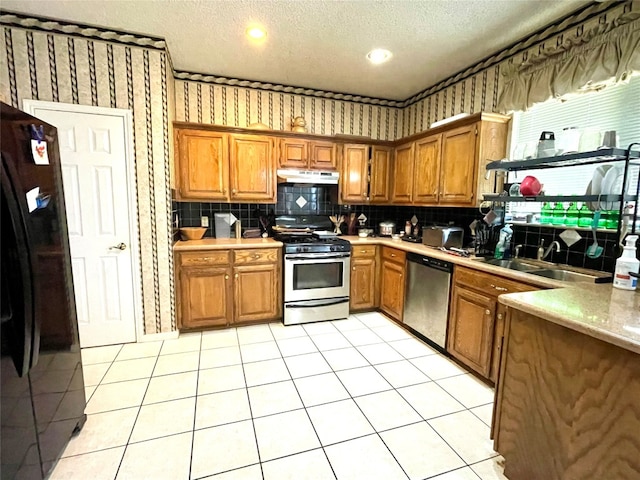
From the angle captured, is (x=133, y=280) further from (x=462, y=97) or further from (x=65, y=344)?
(x=462, y=97)

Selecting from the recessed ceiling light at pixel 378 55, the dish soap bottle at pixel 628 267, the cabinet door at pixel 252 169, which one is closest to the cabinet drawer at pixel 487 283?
the dish soap bottle at pixel 628 267

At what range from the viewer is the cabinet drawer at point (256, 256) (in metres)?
3.15

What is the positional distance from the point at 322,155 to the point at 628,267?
2.86 metres

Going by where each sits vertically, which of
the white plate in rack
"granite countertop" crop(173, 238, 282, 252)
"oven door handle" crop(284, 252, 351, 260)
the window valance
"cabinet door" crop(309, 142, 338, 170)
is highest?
the window valance

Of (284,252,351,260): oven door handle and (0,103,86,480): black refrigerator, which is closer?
(0,103,86,480): black refrigerator

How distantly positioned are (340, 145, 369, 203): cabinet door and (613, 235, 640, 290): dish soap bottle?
2.60 m

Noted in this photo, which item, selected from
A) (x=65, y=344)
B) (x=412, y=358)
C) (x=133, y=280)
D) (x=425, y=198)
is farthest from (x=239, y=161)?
(x=412, y=358)

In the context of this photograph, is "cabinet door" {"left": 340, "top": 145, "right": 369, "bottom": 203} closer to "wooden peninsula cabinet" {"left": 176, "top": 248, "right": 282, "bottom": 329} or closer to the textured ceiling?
the textured ceiling

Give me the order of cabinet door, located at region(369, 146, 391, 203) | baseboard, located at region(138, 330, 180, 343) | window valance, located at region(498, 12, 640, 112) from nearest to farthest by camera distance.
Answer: window valance, located at region(498, 12, 640, 112), baseboard, located at region(138, 330, 180, 343), cabinet door, located at region(369, 146, 391, 203)

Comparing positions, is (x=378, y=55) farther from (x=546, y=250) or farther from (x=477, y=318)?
(x=477, y=318)

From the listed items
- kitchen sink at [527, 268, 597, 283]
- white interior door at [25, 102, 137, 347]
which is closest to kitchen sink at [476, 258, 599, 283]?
kitchen sink at [527, 268, 597, 283]

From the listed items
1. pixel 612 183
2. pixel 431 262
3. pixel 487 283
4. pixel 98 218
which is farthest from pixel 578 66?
pixel 98 218

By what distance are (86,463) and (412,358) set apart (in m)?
2.29

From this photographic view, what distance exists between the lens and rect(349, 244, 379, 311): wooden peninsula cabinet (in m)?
3.60
